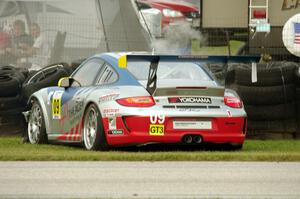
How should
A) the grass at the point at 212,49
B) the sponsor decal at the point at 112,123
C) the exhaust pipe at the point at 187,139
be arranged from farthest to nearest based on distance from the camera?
1. the grass at the point at 212,49
2. the exhaust pipe at the point at 187,139
3. the sponsor decal at the point at 112,123

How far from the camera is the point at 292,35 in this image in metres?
20.6

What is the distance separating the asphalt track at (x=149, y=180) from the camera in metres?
7.95

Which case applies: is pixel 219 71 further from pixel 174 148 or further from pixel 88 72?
pixel 88 72

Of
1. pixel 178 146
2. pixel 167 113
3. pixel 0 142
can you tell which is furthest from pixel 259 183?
pixel 0 142

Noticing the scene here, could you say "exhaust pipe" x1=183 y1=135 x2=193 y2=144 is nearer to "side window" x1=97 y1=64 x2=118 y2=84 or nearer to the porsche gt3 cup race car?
the porsche gt3 cup race car

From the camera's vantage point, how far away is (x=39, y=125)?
45.7ft

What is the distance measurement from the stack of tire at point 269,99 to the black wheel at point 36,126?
3.13 metres

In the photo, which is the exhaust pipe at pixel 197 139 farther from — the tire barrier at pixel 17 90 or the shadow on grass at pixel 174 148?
the tire barrier at pixel 17 90

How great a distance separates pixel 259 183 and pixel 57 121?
17.7 feet

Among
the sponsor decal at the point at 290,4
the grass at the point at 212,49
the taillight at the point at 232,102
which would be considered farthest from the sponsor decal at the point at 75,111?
the sponsor decal at the point at 290,4

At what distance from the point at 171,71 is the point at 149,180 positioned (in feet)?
11.7

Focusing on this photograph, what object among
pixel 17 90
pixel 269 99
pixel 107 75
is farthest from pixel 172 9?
pixel 107 75

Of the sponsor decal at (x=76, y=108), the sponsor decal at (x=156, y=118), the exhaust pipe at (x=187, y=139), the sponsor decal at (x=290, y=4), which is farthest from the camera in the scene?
the sponsor decal at (x=290, y=4)

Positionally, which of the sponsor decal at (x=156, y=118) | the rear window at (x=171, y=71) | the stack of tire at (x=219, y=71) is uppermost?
the rear window at (x=171, y=71)
